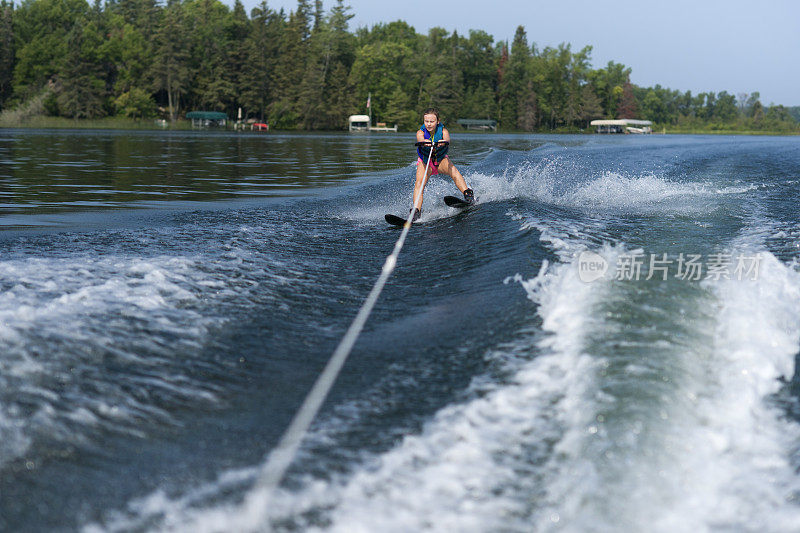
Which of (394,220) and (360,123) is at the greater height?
(360,123)

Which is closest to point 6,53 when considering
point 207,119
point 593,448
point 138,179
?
point 207,119

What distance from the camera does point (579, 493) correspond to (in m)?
2.61

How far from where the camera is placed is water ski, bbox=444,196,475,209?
10.2 meters

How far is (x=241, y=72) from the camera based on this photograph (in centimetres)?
8794

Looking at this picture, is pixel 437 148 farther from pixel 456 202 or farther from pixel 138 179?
pixel 138 179

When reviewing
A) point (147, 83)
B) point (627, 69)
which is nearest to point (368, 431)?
point (147, 83)

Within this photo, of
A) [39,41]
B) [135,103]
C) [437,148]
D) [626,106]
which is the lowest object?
[437,148]

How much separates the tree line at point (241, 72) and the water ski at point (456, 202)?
2941 inches

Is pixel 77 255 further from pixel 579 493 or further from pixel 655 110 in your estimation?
pixel 655 110

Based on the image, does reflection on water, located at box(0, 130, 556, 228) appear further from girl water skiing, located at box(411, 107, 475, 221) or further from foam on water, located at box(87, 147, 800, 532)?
foam on water, located at box(87, 147, 800, 532)

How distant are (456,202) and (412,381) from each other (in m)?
6.76

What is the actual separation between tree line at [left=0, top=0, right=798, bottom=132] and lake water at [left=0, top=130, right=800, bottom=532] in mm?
78745

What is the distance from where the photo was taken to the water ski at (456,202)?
401 inches

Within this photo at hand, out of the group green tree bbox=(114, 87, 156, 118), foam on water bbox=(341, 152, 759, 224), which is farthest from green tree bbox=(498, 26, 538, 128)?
foam on water bbox=(341, 152, 759, 224)
